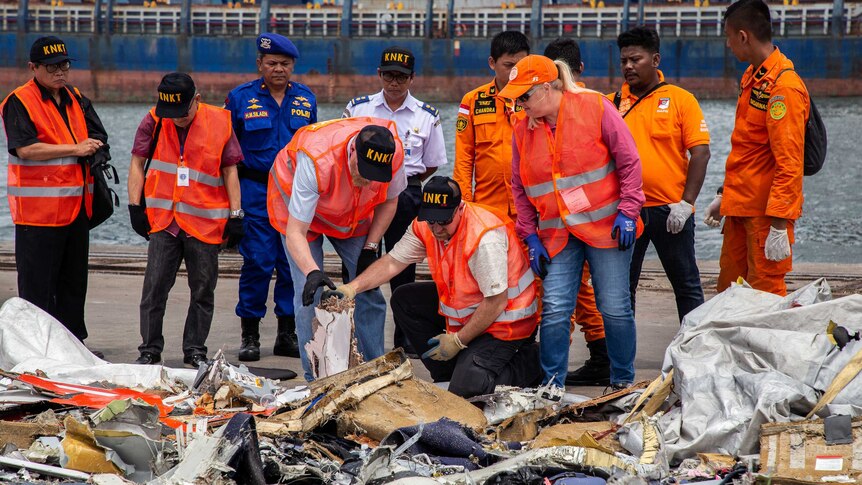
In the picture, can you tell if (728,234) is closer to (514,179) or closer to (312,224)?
(514,179)

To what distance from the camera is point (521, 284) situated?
187 inches

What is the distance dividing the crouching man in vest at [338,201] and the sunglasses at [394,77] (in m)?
0.93

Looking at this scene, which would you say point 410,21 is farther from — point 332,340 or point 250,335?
point 332,340

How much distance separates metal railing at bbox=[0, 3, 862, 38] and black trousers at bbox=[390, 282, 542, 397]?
48.3m

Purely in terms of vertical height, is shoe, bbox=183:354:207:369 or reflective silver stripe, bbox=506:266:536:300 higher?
reflective silver stripe, bbox=506:266:536:300

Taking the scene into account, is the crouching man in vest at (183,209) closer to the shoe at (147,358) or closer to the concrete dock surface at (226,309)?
the shoe at (147,358)

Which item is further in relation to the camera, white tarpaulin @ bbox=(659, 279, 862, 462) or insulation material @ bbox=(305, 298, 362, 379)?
insulation material @ bbox=(305, 298, 362, 379)

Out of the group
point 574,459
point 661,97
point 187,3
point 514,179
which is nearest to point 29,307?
point 514,179

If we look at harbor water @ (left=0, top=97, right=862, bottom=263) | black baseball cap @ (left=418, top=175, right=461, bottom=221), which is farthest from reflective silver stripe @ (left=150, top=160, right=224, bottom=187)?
harbor water @ (left=0, top=97, right=862, bottom=263)

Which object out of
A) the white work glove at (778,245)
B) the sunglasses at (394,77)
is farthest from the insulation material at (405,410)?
the sunglasses at (394,77)

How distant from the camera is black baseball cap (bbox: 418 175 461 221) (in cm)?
447

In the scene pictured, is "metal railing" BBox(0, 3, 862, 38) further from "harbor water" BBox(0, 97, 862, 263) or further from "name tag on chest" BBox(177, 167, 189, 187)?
"name tag on chest" BBox(177, 167, 189, 187)

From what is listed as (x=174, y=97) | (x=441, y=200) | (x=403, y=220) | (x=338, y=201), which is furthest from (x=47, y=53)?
(x=441, y=200)

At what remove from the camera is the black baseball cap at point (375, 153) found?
4.47 metres
